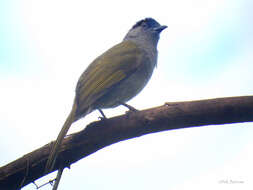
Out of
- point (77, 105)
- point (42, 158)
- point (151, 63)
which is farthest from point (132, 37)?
point (42, 158)

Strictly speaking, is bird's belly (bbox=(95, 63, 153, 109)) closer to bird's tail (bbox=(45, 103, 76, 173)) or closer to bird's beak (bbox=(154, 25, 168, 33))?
bird's tail (bbox=(45, 103, 76, 173))

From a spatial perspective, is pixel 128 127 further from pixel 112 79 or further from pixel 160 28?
pixel 160 28

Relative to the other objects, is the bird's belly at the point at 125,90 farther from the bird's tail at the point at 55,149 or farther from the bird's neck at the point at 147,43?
the bird's tail at the point at 55,149

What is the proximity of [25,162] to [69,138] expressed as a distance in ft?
1.27

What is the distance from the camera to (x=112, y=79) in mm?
3691

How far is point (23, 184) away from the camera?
99.9 inches

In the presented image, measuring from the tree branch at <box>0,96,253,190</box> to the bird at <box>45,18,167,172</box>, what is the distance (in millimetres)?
108

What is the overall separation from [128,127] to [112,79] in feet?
3.48

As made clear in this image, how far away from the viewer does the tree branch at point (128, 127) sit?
101 inches

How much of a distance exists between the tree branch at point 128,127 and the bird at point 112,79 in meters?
0.11

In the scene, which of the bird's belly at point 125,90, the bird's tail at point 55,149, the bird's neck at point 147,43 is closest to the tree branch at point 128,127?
the bird's tail at point 55,149

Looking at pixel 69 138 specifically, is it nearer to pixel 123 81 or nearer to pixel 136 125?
pixel 136 125

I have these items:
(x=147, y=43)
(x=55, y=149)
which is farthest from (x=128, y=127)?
(x=147, y=43)

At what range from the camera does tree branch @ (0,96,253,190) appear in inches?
101
